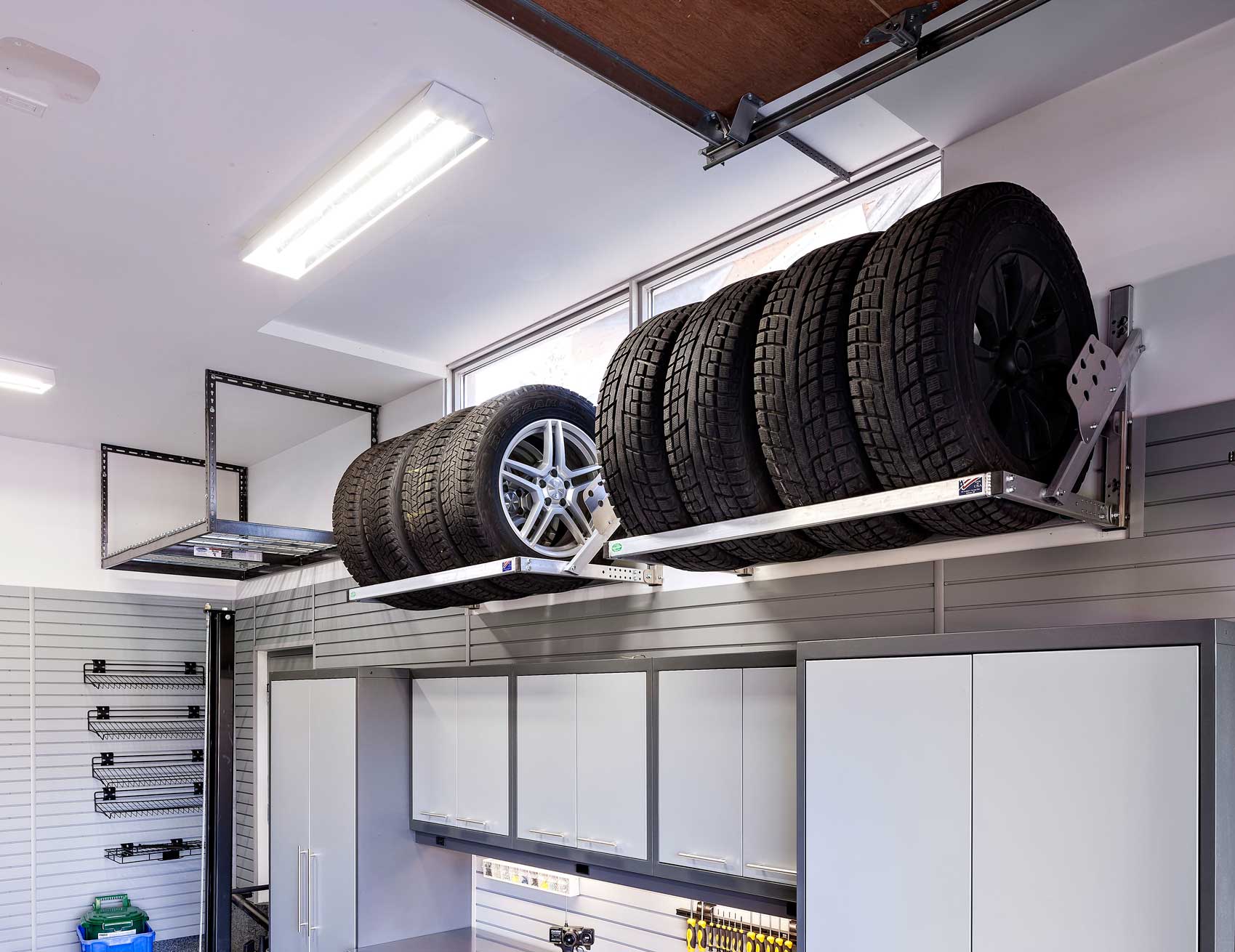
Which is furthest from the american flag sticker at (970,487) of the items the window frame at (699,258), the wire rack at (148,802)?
the wire rack at (148,802)

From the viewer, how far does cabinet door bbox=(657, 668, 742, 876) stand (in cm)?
319

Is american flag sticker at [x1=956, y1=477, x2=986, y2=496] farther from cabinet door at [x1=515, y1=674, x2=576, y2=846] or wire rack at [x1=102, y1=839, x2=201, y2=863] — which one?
wire rack at [x1=102, y1=839, x2=201, y2=863]

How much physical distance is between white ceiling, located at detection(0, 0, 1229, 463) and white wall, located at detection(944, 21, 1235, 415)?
0.14 m

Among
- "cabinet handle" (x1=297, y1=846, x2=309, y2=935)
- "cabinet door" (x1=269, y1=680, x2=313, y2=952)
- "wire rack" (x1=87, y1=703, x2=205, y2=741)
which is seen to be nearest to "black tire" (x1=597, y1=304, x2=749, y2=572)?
"cabinet door" (x1=269, y1=680, x2=313, y2=952)

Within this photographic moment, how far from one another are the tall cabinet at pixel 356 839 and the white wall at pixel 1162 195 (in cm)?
367

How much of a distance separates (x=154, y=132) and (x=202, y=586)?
215 inches

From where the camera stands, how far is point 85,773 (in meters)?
6.92

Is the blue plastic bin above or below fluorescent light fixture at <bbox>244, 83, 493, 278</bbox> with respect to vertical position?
below

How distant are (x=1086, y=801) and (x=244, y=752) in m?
6.81

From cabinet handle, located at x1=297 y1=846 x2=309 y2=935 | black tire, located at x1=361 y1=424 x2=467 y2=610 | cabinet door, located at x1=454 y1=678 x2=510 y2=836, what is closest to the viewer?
cabinet door, located at x1=454 y1=678 x2=510 y2=836

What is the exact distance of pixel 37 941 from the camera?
652 cm

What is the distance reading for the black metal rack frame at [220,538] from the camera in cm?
529

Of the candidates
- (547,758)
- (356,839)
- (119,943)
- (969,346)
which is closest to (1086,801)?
(969,346)

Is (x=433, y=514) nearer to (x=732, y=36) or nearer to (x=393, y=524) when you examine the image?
(x=393, y=524)
